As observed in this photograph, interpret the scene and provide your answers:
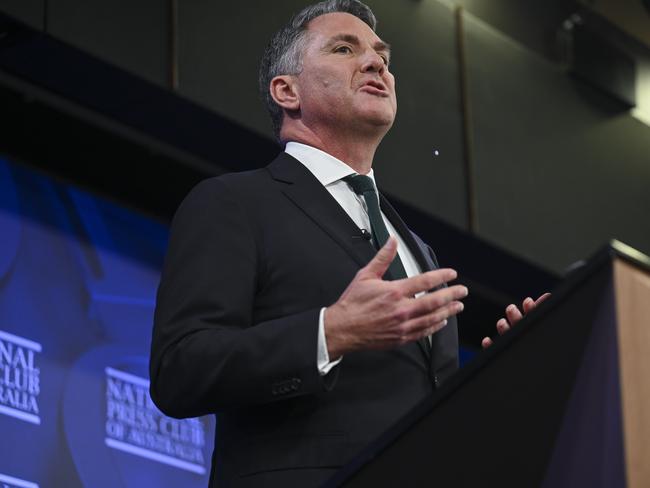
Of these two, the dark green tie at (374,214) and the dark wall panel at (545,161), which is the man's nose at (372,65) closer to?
the dark green tie at (374,214)

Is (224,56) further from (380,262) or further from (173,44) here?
(380,262)

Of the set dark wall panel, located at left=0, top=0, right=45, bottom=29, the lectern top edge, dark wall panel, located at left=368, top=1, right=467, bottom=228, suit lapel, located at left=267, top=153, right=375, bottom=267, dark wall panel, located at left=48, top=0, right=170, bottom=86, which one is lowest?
the lectern top edge

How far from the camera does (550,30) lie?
5.28m

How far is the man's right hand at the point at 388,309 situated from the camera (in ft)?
4.98

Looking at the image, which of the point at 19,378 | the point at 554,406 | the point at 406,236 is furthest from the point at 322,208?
the point at 19,378

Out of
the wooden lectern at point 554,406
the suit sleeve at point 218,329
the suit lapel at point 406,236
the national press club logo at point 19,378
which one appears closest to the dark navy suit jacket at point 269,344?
the suit sleeve at point 218,329

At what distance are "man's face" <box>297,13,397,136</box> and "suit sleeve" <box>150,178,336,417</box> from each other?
0.34m

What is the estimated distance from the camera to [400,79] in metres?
4.55

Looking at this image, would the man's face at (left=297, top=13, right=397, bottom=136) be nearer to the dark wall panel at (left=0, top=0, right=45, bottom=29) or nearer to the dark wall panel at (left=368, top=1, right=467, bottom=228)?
the dark wall panel at (left=0, top=0, right=45, bottom=29)

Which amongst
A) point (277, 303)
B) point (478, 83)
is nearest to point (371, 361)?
point (277, 303)

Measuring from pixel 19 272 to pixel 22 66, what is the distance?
0.58 meters

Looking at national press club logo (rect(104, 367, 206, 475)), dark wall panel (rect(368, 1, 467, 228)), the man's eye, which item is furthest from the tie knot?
dark wall panel (rect(368, 1, 467, 228))

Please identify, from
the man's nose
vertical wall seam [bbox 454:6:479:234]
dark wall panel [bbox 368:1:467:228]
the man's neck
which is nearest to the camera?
the man's neck

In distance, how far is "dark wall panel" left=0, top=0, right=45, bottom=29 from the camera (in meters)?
3.43
